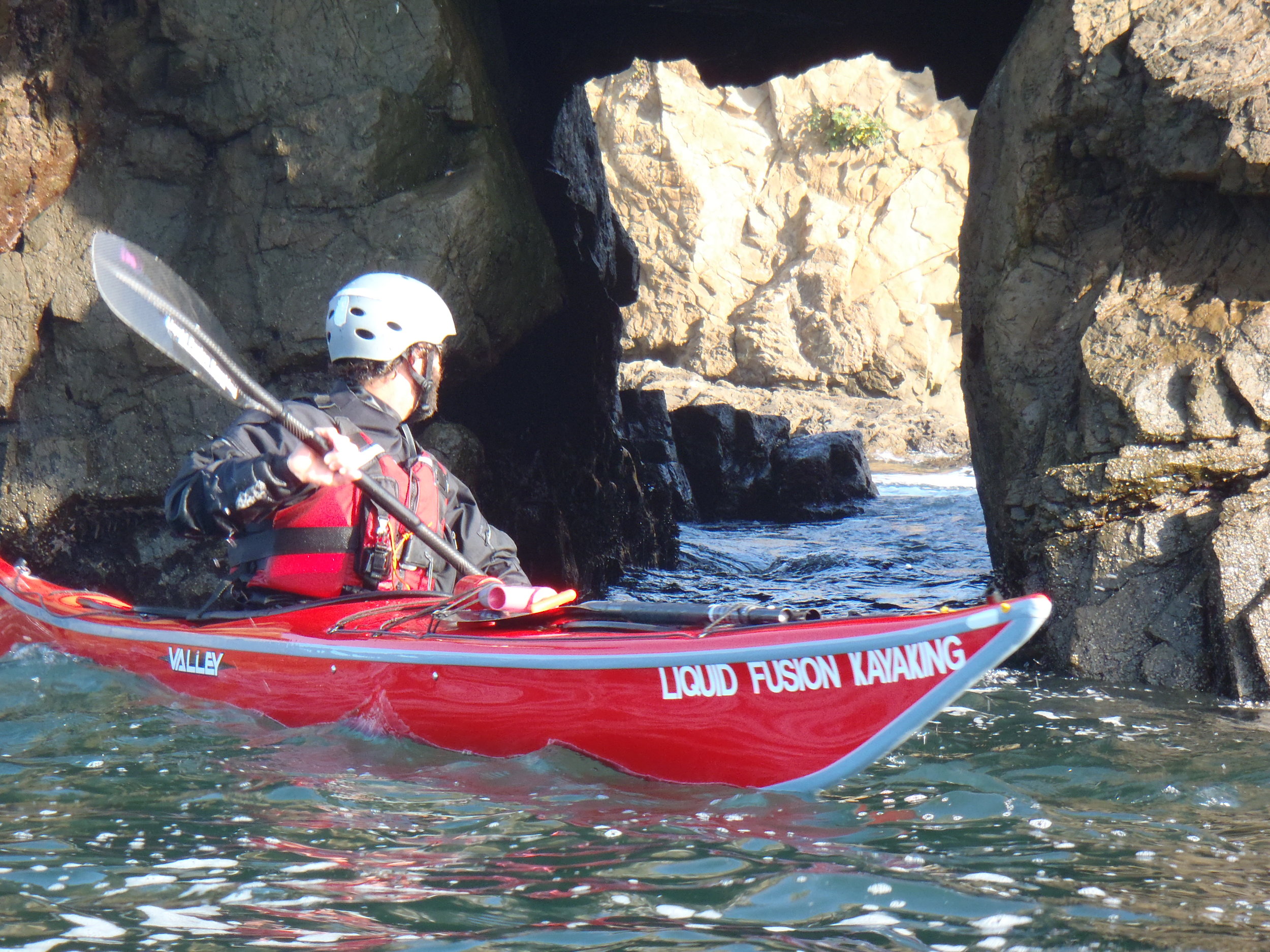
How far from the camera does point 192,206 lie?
629 centimetres

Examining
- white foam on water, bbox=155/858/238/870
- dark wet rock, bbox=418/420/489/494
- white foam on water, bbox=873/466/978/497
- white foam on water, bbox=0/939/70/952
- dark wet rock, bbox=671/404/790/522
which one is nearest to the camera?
white foam on water, bbox=0/939/70/952

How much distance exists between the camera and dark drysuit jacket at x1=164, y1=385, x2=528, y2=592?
3404mm

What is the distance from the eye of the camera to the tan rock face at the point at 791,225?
24438 millimetres

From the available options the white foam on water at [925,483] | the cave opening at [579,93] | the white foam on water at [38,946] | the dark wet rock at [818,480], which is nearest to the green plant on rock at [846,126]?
the white foam on water at [925,483]

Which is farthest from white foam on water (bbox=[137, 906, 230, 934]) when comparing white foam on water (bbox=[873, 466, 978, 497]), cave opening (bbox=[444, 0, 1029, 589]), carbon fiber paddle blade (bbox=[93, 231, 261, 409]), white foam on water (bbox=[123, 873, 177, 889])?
white foam on water (bbox=[873, 466, 978, 497])

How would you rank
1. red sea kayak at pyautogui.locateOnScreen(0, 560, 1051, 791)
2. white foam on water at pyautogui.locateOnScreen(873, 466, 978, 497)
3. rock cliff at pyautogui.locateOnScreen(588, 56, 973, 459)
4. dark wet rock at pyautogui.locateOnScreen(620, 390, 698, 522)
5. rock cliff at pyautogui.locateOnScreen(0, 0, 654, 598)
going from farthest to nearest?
rock cliff at pyautogui.locateOnScreen(588, 56, 973, 459) < white foam on water at pyautogui.locateOnScreen(873, 466, 978, 497) < dark wet rock at pyautogui.locateOnScreen(620, 390, 698, 522) < rock cliff at pyautogui.locateOnScreen(0, 0, 654, 598) < red sea kayak at pyautogui.locateOnScreen(0, 560, 1051, 791)

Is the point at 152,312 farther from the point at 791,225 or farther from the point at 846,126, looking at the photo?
the point at 846,126

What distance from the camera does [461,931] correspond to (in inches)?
83.4

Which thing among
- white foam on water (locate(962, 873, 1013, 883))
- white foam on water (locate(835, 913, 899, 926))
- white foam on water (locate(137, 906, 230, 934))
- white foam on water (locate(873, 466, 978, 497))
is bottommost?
white foam on water (locate(835, 913, 899, 926))

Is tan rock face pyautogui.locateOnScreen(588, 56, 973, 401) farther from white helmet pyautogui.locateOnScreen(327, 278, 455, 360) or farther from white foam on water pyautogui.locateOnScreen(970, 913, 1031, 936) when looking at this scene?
white foam on water pyautogui.locateOnScreen(970, 913, 1031, 936)

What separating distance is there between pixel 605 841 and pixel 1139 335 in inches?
135

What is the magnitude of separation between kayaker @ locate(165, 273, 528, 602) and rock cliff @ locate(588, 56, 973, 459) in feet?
67.4

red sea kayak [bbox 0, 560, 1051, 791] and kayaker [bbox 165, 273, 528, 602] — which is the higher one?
kayaker [bbox 165, 273, 528, 602]

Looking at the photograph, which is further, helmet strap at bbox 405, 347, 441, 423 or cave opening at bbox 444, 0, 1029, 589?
cave opening at bbox 444, 0, 1029, 589
